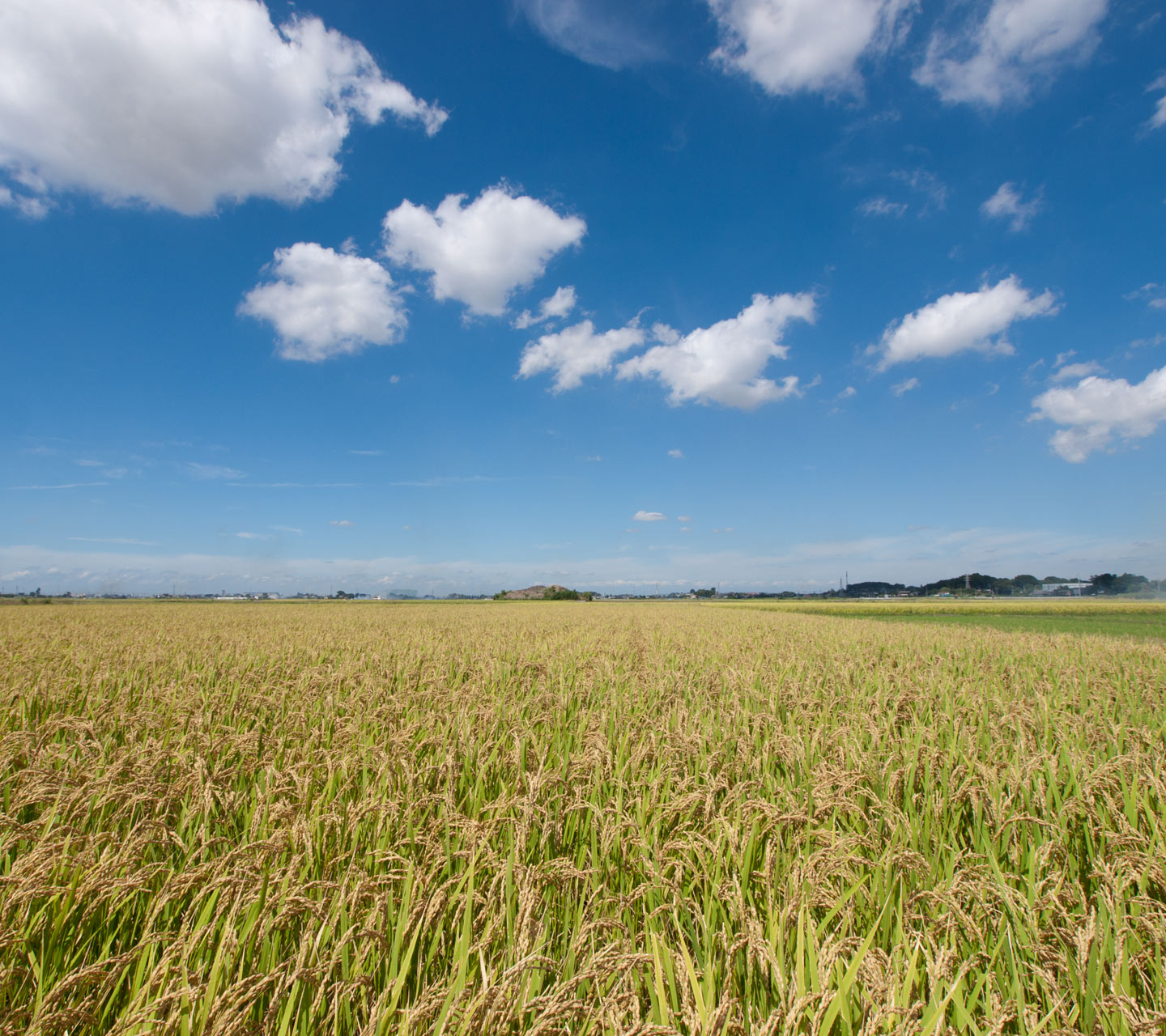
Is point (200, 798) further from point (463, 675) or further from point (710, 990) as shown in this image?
point (463, 675)

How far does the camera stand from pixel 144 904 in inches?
105

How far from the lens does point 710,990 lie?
180cm

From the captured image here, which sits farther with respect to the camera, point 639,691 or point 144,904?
point 639,691

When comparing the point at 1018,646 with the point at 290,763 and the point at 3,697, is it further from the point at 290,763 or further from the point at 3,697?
the point at 3,697

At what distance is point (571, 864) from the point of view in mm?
2475

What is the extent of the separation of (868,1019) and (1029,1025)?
0.72 m

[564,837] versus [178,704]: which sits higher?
[178,704]

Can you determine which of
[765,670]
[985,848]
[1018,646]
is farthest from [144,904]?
[1018,646]

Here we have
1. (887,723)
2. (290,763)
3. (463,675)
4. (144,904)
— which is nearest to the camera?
(144,904)

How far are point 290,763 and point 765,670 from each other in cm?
707

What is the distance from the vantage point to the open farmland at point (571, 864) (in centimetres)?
181

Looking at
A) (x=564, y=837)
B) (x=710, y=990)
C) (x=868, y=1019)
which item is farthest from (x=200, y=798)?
(x=868, y=1019)

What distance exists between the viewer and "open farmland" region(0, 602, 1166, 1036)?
5.95 feet

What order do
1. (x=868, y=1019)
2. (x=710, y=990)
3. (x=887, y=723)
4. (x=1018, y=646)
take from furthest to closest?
1. (x=1018, y=646)
2. (x=887, y=723)
3. (x=710, y=990)
4. (x=868, y=1019)
